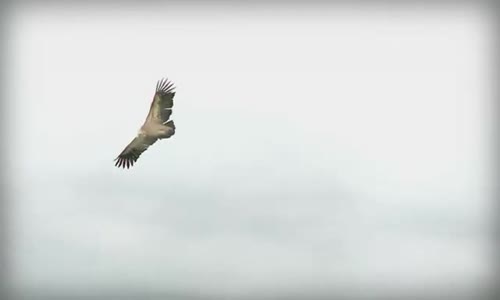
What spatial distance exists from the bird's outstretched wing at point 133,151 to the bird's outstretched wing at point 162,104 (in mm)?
165

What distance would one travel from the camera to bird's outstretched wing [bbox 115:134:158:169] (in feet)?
18.8

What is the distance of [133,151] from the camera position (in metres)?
5.82

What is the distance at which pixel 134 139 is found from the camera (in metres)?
5.75

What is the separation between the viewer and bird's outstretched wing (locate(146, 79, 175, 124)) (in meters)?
5.55

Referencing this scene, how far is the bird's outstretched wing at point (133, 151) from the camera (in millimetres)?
5738

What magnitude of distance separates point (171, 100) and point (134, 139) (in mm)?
337

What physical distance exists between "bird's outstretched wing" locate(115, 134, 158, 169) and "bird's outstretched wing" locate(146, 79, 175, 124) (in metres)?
0.17

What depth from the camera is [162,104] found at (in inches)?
220

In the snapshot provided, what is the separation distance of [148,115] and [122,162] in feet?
1.25

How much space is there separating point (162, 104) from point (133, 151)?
379 millimetres

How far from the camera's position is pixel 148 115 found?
5.59 m

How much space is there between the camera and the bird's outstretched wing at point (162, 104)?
18.2ft

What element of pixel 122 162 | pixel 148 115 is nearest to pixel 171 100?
pixel 148 115

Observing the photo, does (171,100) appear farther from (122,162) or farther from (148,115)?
(122,162)
